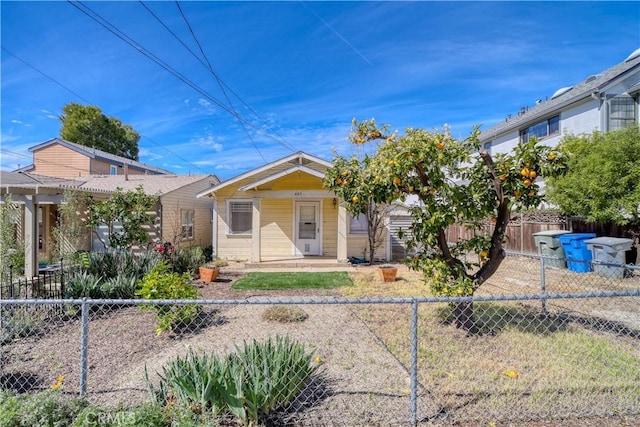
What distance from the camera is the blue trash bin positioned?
34.5 ft

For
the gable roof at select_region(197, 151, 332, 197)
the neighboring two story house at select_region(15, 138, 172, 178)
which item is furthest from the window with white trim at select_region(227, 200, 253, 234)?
the neighboring two story house at select_region(15, 138, 172, 178)

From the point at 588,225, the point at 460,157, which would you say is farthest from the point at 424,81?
the point at 460,157

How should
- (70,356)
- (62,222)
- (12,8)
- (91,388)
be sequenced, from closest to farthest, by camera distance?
1. (91,388)
2. (70,356)
3. (12,8)
4. (62,222)

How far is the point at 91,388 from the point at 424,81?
14.0m

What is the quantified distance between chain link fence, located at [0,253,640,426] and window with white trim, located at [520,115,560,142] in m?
12.9

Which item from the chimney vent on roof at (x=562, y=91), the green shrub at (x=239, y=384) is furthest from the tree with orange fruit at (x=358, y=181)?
the chimney vent on roof at (x=562, y=91)

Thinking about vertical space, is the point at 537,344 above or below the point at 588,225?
below

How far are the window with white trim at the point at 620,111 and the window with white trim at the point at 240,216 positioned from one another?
1557 cm

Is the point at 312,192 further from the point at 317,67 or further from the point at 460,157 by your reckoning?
the point at 460,157

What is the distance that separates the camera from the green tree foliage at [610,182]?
9.62 m

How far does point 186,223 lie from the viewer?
49.5 ft

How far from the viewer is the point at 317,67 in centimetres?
1448

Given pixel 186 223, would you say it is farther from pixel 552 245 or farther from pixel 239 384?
pixel 552 245

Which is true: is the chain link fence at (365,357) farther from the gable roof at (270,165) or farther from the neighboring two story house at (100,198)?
the gable roof at (270,165)
